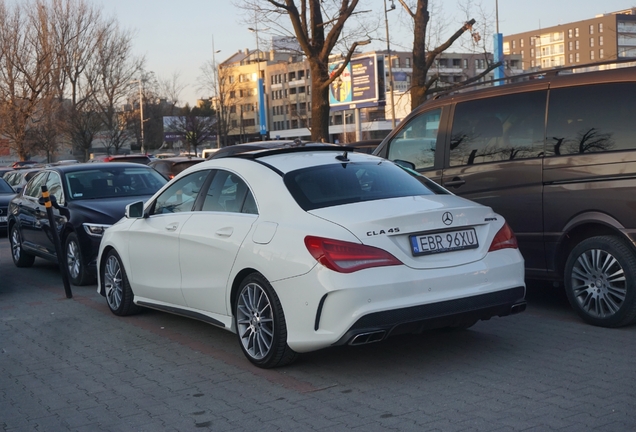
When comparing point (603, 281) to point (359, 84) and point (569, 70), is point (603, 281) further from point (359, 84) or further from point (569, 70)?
point (359, 84)

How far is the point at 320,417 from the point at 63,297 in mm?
5937

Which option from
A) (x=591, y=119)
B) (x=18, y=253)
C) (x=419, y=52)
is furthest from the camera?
(x=419, y=52)

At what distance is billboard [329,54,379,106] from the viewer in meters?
54.0

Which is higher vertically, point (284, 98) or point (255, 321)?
point (284, 98)

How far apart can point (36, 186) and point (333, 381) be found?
8477 mm

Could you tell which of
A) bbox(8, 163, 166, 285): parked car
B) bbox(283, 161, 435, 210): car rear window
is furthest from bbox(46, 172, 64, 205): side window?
bbox(283, 161, 435, 210): car rear window

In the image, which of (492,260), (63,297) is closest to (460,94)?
(492,260)

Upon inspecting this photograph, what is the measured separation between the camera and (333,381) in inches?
216

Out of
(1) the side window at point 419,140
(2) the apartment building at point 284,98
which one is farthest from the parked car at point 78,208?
(2) the apartment building at point 284,98

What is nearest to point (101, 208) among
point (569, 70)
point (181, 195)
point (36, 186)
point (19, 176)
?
point (36, 186)

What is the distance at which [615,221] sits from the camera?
6609mm

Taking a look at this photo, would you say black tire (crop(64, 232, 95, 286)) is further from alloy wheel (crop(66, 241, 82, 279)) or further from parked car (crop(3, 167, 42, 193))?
parked car (crop(3, 167, 42, 193))

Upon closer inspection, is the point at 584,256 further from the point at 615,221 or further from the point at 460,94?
the point at 460,94

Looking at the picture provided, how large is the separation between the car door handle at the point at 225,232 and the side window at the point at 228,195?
169mm
